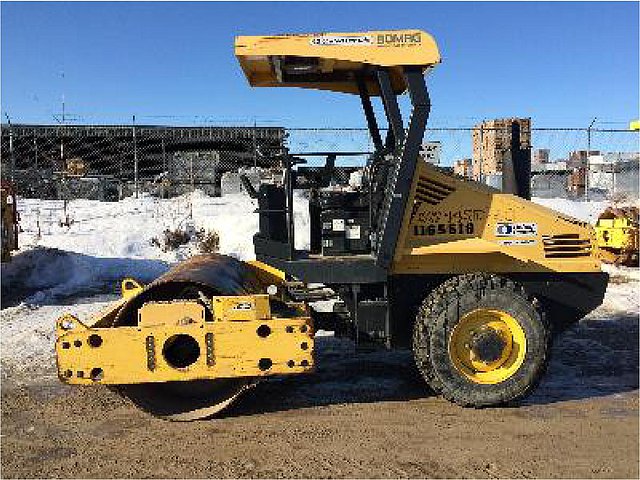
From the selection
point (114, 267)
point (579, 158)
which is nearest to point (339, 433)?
point (114, 267)

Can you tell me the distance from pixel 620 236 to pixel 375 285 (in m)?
8.53

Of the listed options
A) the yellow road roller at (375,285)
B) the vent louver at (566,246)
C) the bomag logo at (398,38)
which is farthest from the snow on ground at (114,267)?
the bomag logo at (398,38)

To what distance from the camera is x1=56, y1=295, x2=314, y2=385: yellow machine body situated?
4379mm

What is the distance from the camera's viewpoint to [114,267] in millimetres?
11125

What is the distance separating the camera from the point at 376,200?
501cm

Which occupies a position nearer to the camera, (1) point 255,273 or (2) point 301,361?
(2) point 301,361

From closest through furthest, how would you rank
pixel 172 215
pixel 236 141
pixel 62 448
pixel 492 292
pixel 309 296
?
pixel 62 448 < pixel 492 292 < pixel 309 296 < pixel 172 215 < pixel 236 141

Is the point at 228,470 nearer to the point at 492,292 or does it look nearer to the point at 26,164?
the point at 492,292

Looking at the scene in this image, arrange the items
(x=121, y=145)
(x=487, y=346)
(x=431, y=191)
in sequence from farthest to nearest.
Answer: (x=121, y=145)
(x=431, y=191)
(x=487, y=346)

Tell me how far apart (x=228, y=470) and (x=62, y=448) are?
1.21m

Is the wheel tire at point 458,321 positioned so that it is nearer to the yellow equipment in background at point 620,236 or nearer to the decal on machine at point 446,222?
the decal on machine at point 446,222

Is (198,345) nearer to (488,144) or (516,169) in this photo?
(516,169)

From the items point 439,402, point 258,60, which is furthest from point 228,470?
point 258,60

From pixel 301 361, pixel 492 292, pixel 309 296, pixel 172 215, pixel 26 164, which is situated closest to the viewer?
pixel 301 361
